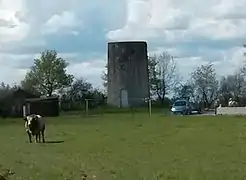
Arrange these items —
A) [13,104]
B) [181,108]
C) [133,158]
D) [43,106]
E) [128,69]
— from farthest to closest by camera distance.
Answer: [128,69]
[13,104]
[43,106]
[181,108]
[133,158]

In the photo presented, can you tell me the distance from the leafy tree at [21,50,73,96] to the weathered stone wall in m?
12.8

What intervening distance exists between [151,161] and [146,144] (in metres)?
8.77

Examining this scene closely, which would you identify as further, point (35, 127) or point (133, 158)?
point (35, 127)

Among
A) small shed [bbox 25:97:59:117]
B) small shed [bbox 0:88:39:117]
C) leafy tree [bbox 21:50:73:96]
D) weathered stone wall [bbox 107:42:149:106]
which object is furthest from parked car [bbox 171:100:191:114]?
leafy tree [bbox 21:50:73:96]

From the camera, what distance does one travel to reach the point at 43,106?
3962 inches

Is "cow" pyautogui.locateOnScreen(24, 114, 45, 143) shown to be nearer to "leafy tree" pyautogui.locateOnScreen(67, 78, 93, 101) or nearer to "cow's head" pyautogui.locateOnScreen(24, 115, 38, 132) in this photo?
"cow's head" pyautogui.locateOnScreen(24, 115, 38, 132)

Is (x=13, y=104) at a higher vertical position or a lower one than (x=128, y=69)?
lower

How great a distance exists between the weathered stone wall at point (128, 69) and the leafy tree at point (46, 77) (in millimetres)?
12807

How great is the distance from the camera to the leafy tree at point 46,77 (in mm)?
123000

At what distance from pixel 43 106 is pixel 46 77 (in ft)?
82.1

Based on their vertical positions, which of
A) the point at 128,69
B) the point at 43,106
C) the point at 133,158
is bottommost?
the point at 133,158

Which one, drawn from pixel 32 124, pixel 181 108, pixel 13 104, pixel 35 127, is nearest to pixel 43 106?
pixel 13 104

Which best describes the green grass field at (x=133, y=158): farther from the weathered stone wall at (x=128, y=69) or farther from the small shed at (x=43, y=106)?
the weathered stone wall at (x=128, y=69)

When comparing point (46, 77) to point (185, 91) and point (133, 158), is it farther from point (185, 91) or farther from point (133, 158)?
point (133, 158)
